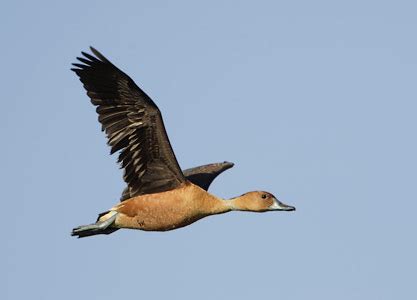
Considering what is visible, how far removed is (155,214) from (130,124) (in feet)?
5.35

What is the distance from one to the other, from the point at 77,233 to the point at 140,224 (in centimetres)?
115

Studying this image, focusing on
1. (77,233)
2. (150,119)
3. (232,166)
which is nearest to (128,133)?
(150,119)

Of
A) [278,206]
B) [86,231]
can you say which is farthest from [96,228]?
[278,206]

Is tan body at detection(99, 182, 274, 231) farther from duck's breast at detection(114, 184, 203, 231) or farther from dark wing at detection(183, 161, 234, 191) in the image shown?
dark wing at detection(183, 161, 234, 191)

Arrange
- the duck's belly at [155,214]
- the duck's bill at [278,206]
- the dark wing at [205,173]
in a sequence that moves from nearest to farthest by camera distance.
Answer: the duck's belly at [155,214], the duck's bill at [278,206], the dark wing at [205,173]

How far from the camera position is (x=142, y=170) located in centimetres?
2227

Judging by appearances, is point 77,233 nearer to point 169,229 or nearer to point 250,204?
point 169,229

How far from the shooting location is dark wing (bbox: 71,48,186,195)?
21578mm

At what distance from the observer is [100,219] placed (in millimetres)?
22562

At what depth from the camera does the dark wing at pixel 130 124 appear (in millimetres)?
21578

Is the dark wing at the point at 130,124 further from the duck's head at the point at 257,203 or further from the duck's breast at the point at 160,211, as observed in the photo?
the duck's head at the point at 257,203

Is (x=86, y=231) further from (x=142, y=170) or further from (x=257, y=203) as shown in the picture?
(x=257, y=203)

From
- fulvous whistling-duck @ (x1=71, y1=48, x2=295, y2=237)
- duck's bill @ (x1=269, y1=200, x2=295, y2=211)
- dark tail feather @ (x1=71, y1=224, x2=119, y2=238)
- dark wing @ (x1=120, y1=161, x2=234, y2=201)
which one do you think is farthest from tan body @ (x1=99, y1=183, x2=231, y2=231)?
dark wing @ (x1=120, y1=161, x2=234, y2=201)

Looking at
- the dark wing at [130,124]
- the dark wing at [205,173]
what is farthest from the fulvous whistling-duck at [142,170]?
the dark wing at [205,173]
